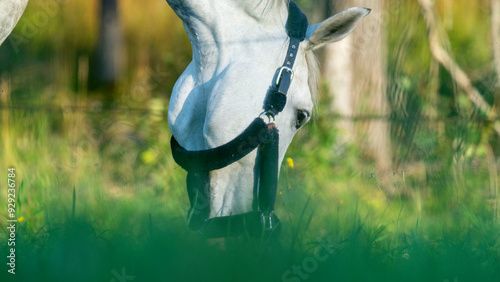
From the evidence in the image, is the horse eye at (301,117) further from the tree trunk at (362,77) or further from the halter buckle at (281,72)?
the tree trunk at (362,77)

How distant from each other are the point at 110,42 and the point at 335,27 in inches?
218

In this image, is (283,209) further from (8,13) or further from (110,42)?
(110,42)

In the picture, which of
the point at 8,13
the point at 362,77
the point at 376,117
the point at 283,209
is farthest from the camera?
the point at 362,77

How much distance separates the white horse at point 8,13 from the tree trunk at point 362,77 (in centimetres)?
266

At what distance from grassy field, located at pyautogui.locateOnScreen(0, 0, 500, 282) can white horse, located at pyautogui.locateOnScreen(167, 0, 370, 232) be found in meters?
0.22

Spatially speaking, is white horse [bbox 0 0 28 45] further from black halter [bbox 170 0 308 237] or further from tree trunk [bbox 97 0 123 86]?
tree trunk [bbox 97 0 123 86]

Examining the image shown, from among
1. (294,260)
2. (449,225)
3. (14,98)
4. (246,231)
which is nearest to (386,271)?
(294,260)

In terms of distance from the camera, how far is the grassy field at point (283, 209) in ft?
4.85

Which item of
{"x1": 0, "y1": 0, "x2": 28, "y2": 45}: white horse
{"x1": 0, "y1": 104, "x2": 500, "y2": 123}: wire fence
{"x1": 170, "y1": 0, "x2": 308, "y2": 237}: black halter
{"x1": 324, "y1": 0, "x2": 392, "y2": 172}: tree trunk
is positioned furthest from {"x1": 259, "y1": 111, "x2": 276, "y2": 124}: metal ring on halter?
{"x1": 324, "y1": 0, "x2": 392, "y2": 172}: tree trunk

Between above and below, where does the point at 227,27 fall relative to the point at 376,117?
above

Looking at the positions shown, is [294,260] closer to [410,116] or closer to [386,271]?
[386,271]

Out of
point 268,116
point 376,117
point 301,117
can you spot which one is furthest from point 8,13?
point 376,117

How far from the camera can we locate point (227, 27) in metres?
1.67

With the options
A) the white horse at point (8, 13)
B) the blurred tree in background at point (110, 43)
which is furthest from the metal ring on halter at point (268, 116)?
the blurred tree in background at point (110, 43)
